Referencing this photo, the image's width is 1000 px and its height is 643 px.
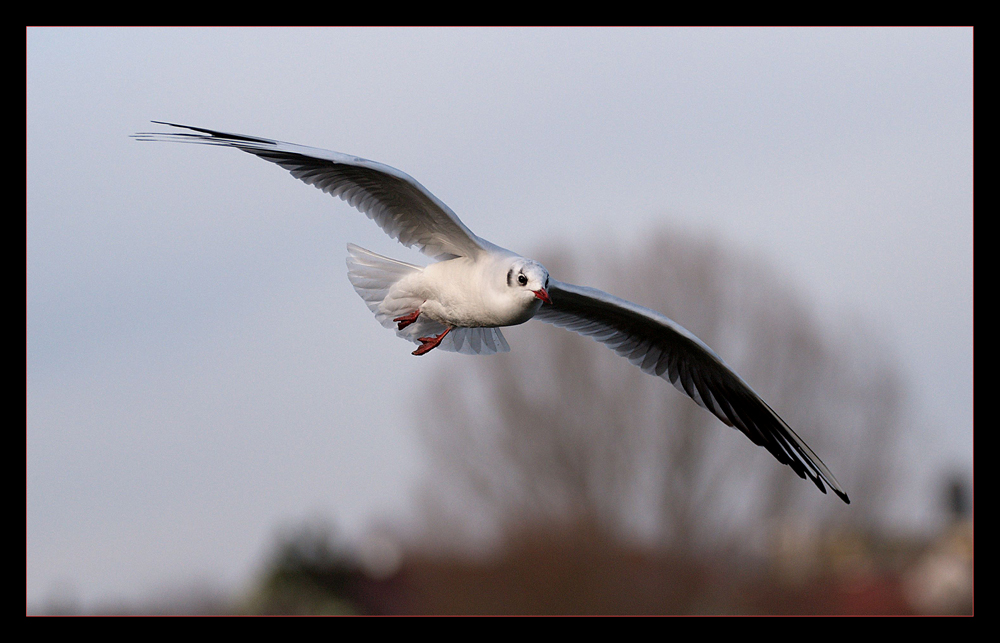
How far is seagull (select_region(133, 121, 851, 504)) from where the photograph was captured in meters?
2.65

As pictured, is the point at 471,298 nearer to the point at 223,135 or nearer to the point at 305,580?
the point at 223,135

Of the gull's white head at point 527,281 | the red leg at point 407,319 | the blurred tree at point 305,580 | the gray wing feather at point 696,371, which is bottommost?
the blurred tree at point 305,580


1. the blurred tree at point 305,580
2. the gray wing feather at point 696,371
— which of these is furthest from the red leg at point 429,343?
the blurred tree at point 305,580

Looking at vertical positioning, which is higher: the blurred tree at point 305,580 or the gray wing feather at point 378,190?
the gray wing feather at point 378,190

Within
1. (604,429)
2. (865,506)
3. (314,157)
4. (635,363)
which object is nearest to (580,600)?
(604,429)

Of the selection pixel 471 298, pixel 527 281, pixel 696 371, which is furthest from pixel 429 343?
pixel 696 371

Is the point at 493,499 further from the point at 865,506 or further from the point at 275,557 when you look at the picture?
the point at 865,506

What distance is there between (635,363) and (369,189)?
1.04 meters

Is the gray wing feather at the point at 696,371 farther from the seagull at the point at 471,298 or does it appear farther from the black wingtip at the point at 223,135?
the black wingtip at the point at 223,135

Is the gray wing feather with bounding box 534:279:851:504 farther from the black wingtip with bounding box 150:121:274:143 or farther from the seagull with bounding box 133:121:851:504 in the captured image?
the black wingtip with bounding box 150:121:274:143

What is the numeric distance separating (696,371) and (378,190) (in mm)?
1167

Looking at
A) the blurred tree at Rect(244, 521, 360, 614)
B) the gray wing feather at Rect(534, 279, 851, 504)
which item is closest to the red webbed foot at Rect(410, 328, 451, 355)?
the gray wing feather at Rect(534, 279, 851, 504)

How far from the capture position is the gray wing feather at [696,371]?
318 centimetres

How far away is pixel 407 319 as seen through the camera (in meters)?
3.00
